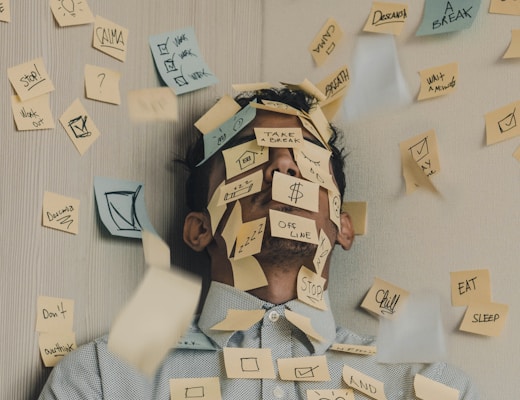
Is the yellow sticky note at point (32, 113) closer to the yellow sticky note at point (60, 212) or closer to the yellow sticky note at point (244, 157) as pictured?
the yellow sticky note at point (60, 212)

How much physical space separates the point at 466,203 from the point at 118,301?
674 millimetres

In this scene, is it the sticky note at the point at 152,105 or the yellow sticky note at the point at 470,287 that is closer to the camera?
the yellow sticky note at the point at 470,287

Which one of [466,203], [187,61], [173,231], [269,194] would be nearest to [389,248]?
[466,203]

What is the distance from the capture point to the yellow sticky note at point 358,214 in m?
1.76

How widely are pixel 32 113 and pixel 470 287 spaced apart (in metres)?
0.84

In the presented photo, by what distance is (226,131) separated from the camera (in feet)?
5.54

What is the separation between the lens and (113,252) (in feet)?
5.35

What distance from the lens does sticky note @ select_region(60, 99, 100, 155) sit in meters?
1.57

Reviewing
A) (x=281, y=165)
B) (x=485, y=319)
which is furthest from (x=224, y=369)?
(x=485, y=319)

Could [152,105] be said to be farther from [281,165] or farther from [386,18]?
[386,18]

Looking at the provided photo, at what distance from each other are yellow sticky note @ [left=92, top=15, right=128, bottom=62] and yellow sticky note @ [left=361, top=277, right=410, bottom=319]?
0.66 meters

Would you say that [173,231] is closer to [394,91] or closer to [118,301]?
[118,301]

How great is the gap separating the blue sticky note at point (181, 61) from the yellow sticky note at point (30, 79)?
0.92 ft

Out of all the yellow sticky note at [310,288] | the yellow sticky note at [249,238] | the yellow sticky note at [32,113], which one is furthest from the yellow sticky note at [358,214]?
Result: the yellow sticky note at [32,113]
